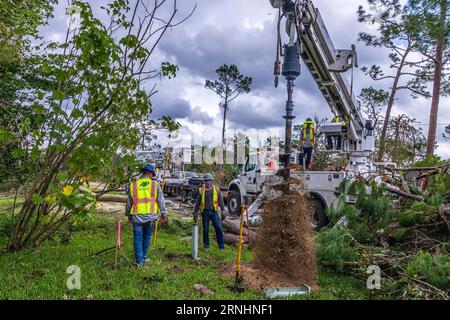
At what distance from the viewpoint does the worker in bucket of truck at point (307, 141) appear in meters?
12.3

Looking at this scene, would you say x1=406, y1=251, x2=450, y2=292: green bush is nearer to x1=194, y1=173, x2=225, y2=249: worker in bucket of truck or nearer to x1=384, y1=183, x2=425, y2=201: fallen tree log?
x1=384, y1=183, x2=425, y2=201: fallen tree log

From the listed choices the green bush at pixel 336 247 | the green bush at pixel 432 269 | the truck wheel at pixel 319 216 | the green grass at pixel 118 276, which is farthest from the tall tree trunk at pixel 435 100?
the green bush at pixel 432 269

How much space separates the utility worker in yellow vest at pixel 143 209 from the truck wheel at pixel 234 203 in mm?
8612

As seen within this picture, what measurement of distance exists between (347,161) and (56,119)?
9.24 meters

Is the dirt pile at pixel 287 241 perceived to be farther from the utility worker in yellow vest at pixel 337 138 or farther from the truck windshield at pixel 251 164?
the truck windshield at pixel 251 164

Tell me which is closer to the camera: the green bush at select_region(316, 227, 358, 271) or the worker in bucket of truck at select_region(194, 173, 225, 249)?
the green bush at select_region(316, 227, 358, 271)

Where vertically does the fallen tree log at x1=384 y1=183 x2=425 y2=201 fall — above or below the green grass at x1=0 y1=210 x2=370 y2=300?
above

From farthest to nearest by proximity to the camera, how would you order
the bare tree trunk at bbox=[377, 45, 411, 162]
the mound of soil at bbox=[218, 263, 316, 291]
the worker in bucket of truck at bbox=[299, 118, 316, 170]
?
the bare tree trunk at bbox=[377, 45, 411, 162] < the worker in bucket of truck at bbox=[299, 118, 316, 170] < the mound of soil at bbox=[218, 263, 316, 291]

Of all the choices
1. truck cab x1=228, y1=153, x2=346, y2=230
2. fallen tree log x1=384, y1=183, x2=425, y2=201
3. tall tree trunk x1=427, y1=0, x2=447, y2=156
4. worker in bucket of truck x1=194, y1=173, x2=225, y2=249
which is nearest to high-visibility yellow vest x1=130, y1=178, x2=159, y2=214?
worker in bucket of truck x1=194, y1=173, x2=225, y2=249

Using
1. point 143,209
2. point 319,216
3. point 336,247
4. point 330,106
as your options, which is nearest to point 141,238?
point 143,209

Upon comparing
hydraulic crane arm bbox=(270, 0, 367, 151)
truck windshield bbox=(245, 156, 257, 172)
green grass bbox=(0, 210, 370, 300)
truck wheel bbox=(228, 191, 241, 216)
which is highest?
hydraulic crane arm bbox=(270, 0, 367, 151)

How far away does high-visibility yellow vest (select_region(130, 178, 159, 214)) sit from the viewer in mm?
6328

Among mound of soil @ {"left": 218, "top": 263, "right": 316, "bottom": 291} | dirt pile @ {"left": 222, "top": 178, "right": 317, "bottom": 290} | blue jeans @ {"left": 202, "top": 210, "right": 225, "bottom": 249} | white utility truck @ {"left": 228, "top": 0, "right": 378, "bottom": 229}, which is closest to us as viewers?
mound of soil @ {"left": 218, "top": 263, "right": 316, "bottom": 291}
